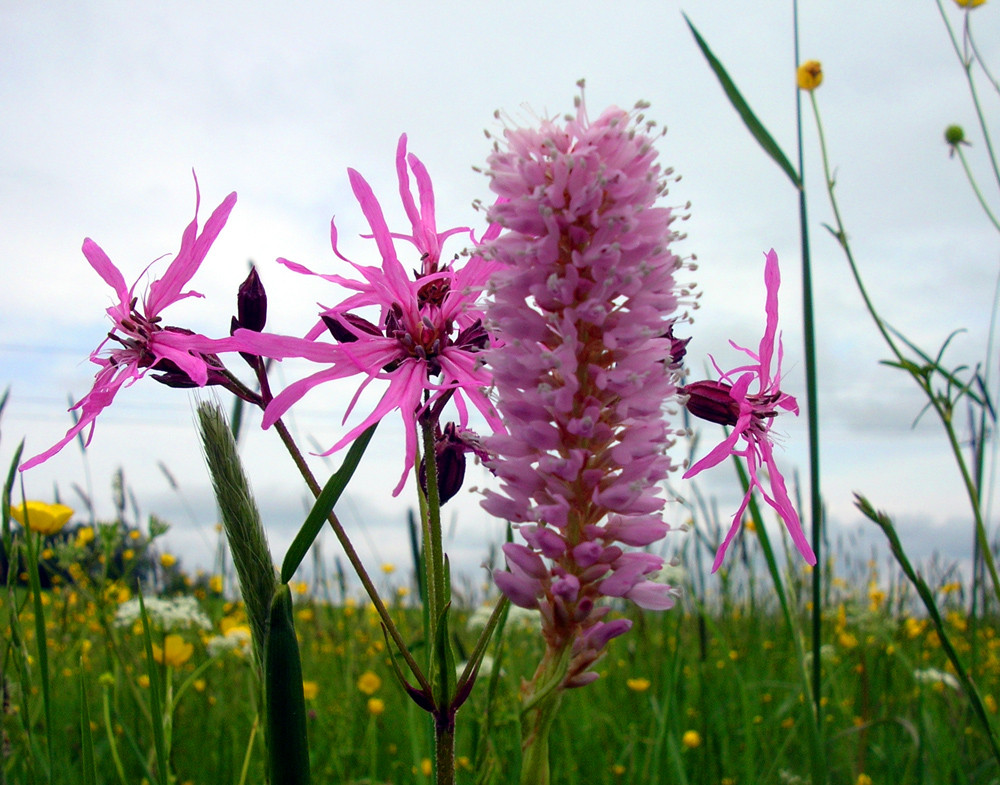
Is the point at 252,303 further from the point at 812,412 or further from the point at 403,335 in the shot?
the point at 812,412

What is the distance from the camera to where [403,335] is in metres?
1.29

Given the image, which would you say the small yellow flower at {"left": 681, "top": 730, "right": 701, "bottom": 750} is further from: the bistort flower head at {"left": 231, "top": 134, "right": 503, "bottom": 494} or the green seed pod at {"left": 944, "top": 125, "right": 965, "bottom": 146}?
the green seed pod at {"left": 944, "top": 125, "right": 965, "bottom": 146}

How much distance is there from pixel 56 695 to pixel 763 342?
13.9ft

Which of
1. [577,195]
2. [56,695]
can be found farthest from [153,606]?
[577,195]

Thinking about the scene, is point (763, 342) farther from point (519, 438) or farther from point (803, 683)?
point (803, 683)

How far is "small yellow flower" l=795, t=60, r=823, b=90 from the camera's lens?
3336 millimetres

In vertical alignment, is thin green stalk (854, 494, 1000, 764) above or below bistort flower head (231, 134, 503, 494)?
below

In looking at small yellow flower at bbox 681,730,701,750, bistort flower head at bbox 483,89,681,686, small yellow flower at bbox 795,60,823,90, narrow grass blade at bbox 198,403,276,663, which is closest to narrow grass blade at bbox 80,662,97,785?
narrow grass blade at bbox 198,403,276,663

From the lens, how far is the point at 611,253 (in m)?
0.92

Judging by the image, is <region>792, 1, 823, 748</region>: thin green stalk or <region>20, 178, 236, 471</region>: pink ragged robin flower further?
<region>792, 1, 823, 748</region>: thin green stalk

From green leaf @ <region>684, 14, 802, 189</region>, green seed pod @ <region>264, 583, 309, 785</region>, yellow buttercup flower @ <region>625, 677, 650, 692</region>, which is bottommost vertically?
A: yellow buttercup flower @ <region>625, 677, 650, 692</region>

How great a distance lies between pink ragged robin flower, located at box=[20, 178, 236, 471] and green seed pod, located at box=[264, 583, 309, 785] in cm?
52

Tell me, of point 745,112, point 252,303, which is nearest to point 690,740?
point 745,112

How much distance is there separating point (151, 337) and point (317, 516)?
64cm
